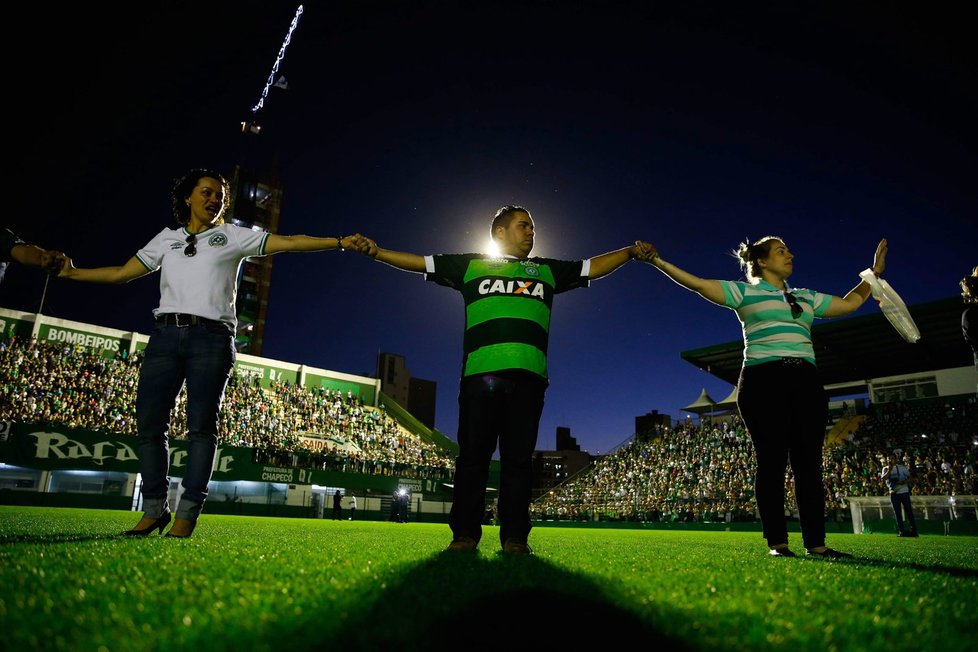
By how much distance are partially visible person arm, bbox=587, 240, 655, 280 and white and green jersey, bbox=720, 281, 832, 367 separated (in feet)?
2.19

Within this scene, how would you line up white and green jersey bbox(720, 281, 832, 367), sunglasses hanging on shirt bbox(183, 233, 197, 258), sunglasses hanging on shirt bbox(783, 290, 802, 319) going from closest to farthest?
sunglasses hanging on shirt bbox(183, 233, 197, 258) → white and green jersey bbox(720, 281, 832, 367) → sunglasses hanging on shirt bbox(783, 290, 802, 319)

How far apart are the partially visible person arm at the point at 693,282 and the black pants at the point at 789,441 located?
2.23ft

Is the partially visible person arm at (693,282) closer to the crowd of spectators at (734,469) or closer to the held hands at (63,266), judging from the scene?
the held hands at (63,266)

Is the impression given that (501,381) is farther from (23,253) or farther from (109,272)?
(23,253)

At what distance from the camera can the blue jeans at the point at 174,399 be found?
4023 millimetres

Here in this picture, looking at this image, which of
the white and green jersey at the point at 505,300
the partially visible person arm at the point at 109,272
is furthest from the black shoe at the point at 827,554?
the partially visible person arm at the point at 109,272

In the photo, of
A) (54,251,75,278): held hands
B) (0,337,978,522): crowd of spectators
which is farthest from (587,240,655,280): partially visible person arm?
(0,337,978,522): crowd of spectators

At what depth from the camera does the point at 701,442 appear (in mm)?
33719

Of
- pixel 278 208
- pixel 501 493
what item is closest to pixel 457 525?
pixel 501 493

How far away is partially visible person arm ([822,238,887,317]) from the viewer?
499 cm

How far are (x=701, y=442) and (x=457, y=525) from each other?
32.9 meters

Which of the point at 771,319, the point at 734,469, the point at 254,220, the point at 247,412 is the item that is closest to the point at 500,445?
the point at 771,319

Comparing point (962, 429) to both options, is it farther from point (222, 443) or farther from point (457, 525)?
point (222, 443)

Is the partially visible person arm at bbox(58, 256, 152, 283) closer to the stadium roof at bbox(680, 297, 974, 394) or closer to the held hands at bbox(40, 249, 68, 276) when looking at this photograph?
the held hands at bbox(40, 249, 68, 276)
